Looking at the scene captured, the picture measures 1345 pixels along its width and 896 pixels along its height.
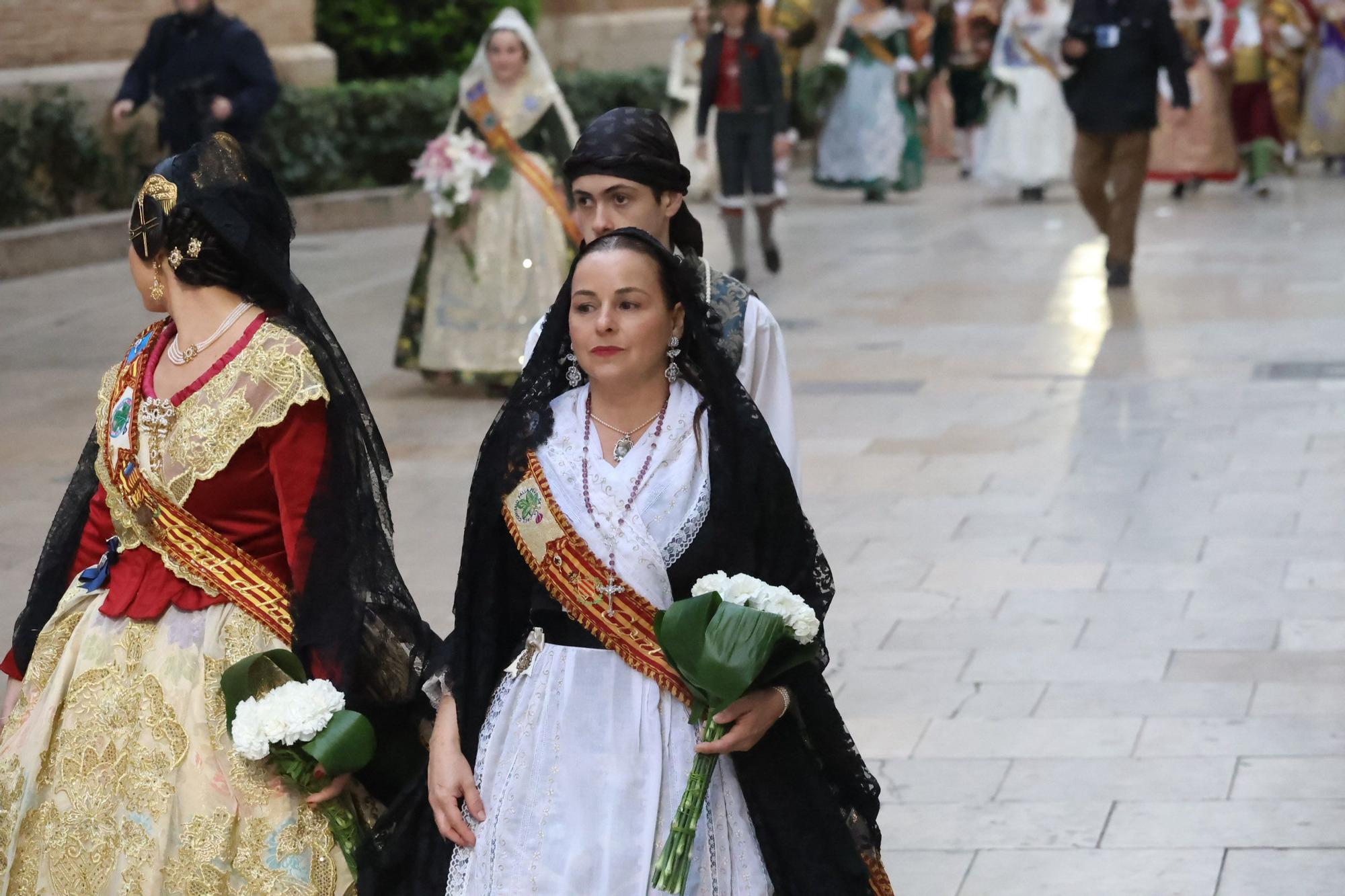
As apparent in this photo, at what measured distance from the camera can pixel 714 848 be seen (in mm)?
3072

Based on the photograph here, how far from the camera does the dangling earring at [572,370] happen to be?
3238 millimetres

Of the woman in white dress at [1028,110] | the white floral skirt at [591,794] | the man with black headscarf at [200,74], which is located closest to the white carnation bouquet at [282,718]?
the white floral skirt at [591,794]

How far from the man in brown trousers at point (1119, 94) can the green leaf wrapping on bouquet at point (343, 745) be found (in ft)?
33.1

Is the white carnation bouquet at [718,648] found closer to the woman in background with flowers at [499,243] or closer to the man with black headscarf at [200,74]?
the woman in background with flowers at [499,243]

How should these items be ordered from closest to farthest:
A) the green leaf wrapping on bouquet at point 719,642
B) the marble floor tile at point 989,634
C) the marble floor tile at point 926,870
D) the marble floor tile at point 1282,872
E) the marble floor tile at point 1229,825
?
the green leaf wrapping on bouquet at point 719,642, the marble floor tile at point 1282,872, the marble floor tile at point 926,870, the marble floor tile at point 1229,825, the marble floor tile at point 989,634

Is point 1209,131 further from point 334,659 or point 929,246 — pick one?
point 334,659

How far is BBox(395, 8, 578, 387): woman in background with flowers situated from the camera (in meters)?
9.62

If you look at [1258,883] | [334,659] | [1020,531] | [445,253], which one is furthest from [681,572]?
[445,253]

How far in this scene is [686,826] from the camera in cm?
296

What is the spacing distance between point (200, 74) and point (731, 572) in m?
9.85

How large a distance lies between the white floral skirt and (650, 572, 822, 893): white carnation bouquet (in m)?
0.06

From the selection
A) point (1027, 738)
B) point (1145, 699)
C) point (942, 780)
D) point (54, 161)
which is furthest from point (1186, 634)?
point (54, 161)

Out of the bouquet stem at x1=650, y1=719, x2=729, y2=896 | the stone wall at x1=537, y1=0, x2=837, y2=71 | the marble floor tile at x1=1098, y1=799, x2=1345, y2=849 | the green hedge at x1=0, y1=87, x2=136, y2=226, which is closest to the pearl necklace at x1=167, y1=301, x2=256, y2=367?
the bouquet stem at x1=650, y1=719, x2=729, y2=896

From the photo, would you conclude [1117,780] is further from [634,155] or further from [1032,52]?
[1032,52]
